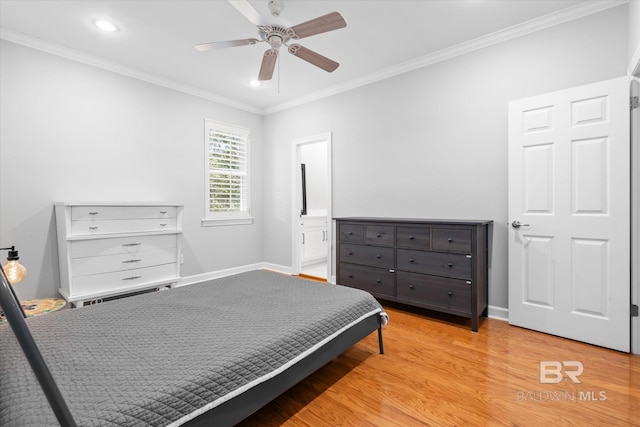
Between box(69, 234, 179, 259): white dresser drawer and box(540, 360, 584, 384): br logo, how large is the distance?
3.76 metres

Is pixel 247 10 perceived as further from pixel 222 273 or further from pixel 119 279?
pixel 222 273

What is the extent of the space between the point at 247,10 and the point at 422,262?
2.63m

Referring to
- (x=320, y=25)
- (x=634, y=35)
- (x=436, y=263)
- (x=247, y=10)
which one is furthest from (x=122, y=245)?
(x=634, y=35)

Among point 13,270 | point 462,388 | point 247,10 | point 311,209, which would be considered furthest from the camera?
point 311,209

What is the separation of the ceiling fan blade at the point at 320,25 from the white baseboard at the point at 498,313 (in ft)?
9.70

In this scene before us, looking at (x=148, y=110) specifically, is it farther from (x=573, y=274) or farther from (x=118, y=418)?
(x=573, y=274)

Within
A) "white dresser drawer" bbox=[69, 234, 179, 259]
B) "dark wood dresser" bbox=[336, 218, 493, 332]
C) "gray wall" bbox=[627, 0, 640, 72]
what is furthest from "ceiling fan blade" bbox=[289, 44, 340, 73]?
"white dresser drawer" bbox=[69, 234, 179, 259]

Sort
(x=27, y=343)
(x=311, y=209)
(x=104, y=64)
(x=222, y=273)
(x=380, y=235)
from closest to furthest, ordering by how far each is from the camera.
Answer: (x=27, y=343)
(x=380, y=235)
(x=104, y=64)
(x=222, y=273)
(x=311, y=209)

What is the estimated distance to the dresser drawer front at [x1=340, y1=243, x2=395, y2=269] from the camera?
10.8 feet

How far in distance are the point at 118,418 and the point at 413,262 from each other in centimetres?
269

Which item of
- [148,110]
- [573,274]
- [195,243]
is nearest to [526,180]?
[573,274]

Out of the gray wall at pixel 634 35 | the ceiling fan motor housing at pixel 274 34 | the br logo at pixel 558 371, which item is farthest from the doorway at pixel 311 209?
the gray wall at pixel 634 35

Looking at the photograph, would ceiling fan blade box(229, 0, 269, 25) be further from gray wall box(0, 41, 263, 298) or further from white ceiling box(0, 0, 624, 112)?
gray wall box(0, 41, 263, 298)

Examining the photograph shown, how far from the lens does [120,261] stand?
3209 millimetres
